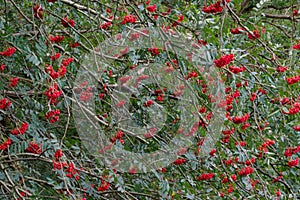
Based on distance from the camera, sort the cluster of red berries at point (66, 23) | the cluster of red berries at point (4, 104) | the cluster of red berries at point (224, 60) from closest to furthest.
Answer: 1. the cluster of red berries at point (224, 60)
2. the cluster of red berries at point (4, 104)
3. the cluster of red berries at point (66, 23)

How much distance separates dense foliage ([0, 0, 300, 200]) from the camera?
2230 millimetres

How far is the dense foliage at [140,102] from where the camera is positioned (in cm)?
223

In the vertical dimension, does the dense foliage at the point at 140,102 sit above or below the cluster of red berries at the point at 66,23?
below

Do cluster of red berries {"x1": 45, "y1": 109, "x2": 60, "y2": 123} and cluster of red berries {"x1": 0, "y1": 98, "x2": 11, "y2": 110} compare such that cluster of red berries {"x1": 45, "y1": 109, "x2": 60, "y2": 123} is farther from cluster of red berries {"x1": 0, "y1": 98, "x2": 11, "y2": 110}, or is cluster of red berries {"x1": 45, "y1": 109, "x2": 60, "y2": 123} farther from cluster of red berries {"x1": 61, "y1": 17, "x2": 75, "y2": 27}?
cluster of red berries {"x1": 61, "y1": 17, "x2": 75, "y2": 27}

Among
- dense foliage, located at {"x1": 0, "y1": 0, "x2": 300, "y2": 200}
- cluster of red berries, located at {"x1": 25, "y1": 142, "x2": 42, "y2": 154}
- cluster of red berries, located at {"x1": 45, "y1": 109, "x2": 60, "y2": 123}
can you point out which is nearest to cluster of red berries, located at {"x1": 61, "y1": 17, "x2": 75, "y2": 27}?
dense foliage, located at {"x1": 0, "y1": 0, "x2": 300, "y2": 200}

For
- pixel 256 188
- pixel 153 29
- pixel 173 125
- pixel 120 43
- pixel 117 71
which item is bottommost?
pixel 256 188

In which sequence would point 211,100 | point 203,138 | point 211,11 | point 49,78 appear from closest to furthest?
point 49,78
point 211,11
point 211,100
point 203,138

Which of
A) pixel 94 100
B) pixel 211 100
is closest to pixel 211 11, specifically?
pixel 211 100

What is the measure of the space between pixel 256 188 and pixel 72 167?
1.24 metres

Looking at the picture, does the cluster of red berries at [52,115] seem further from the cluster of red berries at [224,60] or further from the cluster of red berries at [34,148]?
the cluster of red berries at [224,60]

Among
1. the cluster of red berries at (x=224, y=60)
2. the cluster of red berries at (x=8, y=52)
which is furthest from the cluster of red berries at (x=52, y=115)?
the cluster of red berries at (x=224, y=60)

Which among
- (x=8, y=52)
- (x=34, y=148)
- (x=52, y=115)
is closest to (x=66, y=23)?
(x=8, y=52)

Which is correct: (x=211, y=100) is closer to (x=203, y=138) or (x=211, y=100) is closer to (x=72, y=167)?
(x=203, y=138)

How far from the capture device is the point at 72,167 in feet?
7.22
